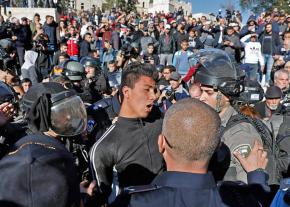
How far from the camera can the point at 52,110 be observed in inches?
103

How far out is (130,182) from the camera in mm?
3164

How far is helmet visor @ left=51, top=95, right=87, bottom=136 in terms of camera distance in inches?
103

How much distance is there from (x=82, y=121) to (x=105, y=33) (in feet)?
47.7

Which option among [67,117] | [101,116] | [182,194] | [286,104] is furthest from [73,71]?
[182,194]

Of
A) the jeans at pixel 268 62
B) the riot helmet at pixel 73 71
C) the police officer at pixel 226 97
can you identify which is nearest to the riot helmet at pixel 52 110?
the police officer at pixel 226 97

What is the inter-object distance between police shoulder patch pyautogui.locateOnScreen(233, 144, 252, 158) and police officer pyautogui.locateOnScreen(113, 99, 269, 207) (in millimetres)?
515

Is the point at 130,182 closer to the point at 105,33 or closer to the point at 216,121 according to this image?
the point at 216,121

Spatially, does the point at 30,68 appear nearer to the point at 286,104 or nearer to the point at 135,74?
the point at 286,104

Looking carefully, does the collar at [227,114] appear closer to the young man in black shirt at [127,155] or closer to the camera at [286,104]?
the young man in black shirt at [127,155]

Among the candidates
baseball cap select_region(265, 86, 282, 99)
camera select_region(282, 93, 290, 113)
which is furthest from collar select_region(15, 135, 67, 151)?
baseball cap select_region(265, 86, 282, 99)

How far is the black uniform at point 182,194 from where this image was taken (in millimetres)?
1989

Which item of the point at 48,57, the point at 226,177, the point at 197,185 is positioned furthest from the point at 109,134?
the point at 48,57

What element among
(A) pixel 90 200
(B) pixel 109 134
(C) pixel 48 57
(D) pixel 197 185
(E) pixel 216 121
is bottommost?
(C) pixel 48 57

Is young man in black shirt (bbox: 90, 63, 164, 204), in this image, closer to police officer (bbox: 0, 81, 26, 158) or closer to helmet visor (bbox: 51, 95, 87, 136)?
helmet visor (bbox: 51, 95, 87, 136)
